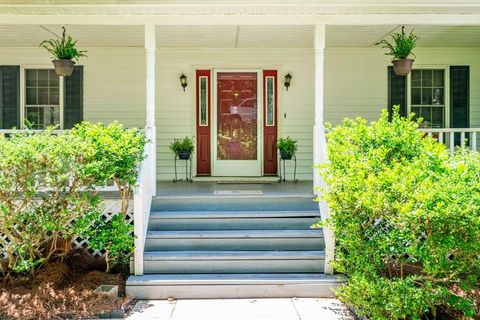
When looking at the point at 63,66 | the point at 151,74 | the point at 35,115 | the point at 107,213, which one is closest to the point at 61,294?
the point at 107,213

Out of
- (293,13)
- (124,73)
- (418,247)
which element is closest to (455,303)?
(418,247)

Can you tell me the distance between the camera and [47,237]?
5473 millimetres

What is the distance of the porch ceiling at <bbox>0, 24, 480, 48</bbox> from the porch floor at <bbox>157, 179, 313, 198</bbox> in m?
2.45

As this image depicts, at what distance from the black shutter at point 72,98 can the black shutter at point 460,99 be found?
6.78 meters

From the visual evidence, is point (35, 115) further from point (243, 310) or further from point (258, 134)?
point (243, 310)

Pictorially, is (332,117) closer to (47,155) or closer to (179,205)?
(179,205)

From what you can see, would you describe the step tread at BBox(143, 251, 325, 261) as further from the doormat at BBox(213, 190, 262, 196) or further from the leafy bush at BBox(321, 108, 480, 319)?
the doormat at BBox(213, 190, 262, 196)

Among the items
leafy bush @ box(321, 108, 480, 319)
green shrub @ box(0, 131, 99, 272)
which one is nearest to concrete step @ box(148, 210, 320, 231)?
green shrub @ box(0, 131, 99, 272)

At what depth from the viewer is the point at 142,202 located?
18.1 feet

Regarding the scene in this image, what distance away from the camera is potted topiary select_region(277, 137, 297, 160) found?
856 centimetres

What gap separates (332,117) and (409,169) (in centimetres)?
496

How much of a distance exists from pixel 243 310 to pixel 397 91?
18.8 feet

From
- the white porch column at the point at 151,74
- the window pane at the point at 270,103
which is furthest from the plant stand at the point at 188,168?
the white porch column at the point at 151,74

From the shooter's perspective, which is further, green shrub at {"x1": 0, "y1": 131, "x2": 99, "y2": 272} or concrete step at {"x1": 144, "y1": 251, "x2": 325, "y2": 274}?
concrete step at {"x1": 144, "y1": 251, "x2": 325, "y2": 274}
